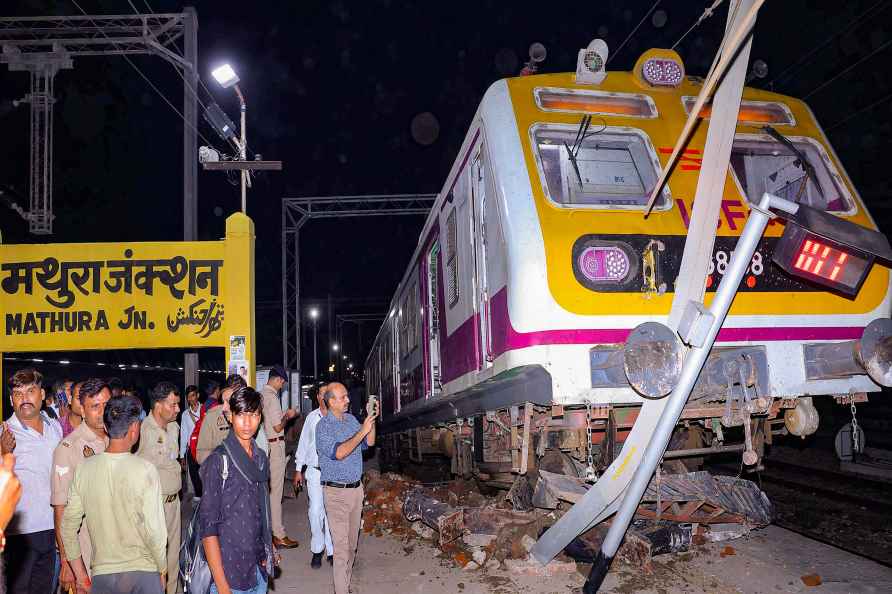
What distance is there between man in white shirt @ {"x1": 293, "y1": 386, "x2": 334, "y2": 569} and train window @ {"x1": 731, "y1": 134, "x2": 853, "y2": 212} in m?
4.13

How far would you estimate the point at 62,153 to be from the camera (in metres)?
19.9

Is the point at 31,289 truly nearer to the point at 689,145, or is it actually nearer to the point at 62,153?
the point at 689,145

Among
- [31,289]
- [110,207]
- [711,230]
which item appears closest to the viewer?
[711,230]

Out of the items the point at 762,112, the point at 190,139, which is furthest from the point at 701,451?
the point at 190,139

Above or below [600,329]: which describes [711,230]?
above

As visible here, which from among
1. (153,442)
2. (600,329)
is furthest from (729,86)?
(153,442)

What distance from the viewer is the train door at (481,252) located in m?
5.04

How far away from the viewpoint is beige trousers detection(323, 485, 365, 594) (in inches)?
197

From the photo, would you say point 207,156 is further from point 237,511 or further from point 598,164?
point 237,511

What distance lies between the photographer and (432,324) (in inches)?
309

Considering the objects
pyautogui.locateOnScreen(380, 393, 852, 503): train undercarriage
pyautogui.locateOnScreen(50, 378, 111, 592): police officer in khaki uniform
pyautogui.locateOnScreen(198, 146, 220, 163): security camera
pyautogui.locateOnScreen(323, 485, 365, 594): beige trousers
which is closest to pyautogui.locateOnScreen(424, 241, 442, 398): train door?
pyautogui.locateOnScreen(380, 393, 852, 503): train undercarriage

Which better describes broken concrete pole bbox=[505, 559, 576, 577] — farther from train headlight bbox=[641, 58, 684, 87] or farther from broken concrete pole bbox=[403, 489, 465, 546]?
train headlight bbox=[641, 58, 684, 87]

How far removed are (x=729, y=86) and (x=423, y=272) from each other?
5.05m

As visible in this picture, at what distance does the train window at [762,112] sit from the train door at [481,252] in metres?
1.78
